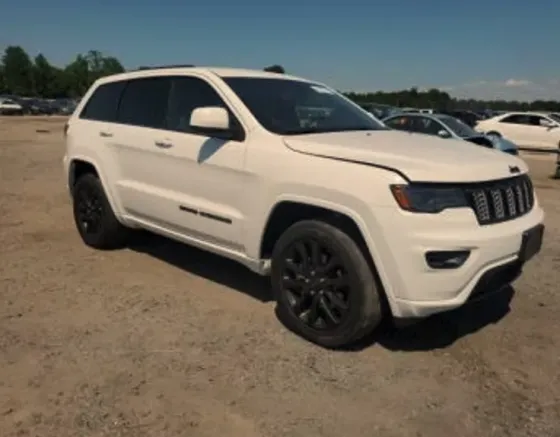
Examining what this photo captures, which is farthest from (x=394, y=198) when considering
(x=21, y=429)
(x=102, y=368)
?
(x=21, y=429)

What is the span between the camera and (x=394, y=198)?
3.47 m

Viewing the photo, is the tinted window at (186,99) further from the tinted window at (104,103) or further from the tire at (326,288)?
the tire at (326,288)

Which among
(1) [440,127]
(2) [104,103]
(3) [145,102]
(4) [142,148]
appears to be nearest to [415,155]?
(4) [142,148]

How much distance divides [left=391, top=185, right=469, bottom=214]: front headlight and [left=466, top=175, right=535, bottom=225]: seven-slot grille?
0.13m

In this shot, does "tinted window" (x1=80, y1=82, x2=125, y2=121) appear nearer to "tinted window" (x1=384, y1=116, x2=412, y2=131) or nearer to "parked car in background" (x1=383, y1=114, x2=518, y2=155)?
"parked car in background" (x1=383, y1=114, x2=518, y2=155)

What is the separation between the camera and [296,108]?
187 inches

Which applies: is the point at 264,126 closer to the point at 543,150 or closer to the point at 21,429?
the point at 21,429

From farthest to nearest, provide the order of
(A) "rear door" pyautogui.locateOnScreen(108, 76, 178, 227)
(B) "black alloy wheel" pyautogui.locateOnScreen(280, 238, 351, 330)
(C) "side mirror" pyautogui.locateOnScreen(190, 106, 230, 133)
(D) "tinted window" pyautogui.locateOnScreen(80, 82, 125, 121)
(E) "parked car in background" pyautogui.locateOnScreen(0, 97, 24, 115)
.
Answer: (E) "parked car in background" pyautogui.locateOnScreen(0, 97, 24, 115), (D) "tinted window" pyautogui.locateOnScreen(80, 82, 125, 121), (A) "rear door" pyautogui.locateOnScreen(108, 76, 178, 227), (C) "side mirror" pyautogui.locateOnScreen(190, 106, 230, 133), (B) "black alloy wheel" pyautogui.locateOnScreen(280, 238, 351, 330)

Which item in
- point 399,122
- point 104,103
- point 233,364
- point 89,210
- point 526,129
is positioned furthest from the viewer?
point 526,129

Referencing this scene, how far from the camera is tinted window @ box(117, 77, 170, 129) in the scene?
5.23 m

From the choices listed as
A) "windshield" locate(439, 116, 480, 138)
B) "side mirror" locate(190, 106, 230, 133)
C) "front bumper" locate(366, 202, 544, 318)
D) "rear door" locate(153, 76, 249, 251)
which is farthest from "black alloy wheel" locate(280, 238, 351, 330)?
"windshield" locate(439, 116, 480, 138)

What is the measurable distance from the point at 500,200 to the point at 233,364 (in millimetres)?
1951

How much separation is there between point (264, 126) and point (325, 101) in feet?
3.31

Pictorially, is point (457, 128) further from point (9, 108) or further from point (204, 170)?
point (9, 108)
